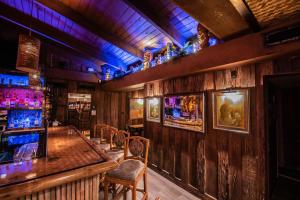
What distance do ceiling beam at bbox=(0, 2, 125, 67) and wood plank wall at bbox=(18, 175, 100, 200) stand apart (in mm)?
3593

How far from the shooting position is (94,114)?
6086mm

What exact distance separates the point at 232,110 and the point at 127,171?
1777 mm

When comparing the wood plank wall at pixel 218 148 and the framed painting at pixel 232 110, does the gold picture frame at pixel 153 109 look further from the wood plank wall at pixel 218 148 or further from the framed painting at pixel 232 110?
the framed painting at pixel 232 110

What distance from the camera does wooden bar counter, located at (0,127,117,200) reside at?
104 centimetres

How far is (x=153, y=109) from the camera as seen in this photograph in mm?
3926

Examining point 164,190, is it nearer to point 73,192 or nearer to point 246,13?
point 73,192

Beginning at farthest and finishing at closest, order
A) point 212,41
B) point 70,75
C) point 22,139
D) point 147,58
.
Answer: point 70,75 → point 147,58 → point 212,41 → point 22,139

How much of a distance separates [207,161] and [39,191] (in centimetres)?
237

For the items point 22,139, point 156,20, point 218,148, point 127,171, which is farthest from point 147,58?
point 22,139

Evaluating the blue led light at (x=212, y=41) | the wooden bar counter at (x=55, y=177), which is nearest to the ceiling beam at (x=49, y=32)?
the wooden bar counter at (x=55, y=177)

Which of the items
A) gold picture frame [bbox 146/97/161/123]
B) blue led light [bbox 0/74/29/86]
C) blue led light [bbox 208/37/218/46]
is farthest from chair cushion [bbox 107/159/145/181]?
blue led light [bbox 0/74/29/86]

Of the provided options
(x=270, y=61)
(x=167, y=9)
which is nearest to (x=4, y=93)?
(x=167, y=9)

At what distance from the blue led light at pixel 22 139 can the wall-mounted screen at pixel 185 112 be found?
7.97 ft

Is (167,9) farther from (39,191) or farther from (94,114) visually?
(94,114)
